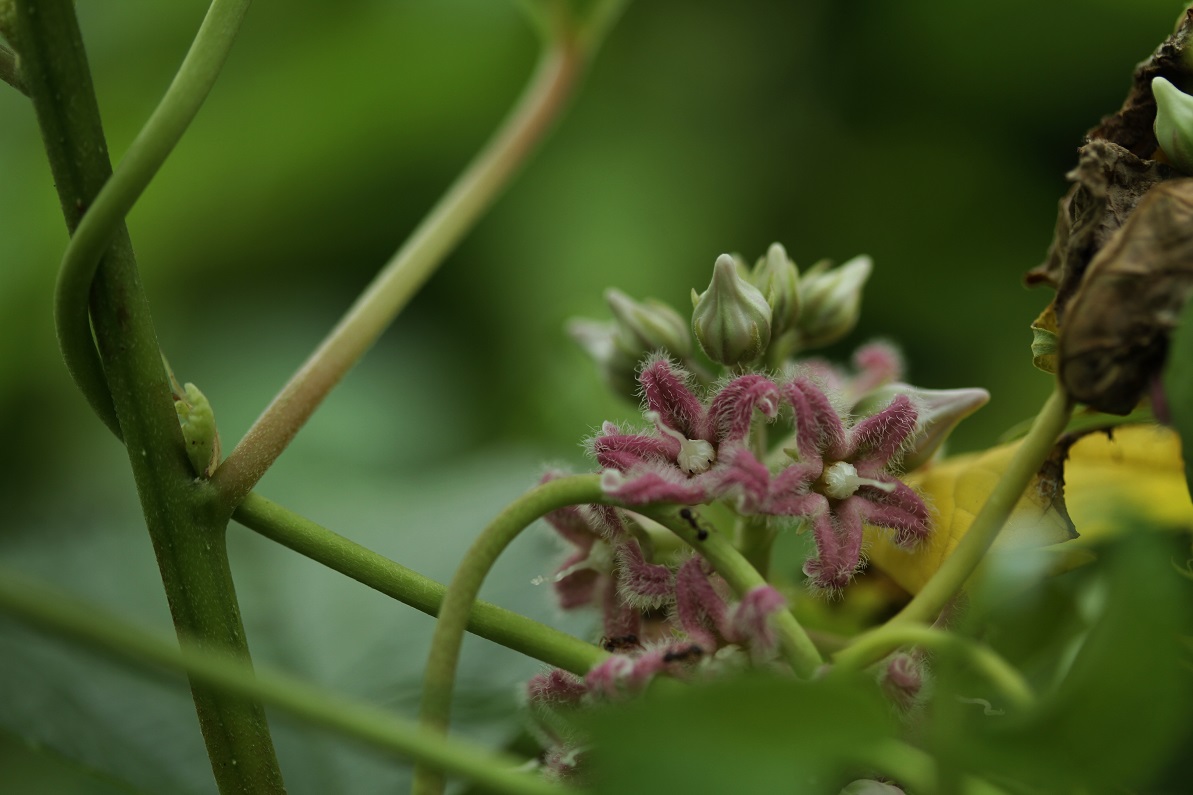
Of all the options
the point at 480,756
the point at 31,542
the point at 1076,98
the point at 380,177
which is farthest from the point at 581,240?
the point at 480,756

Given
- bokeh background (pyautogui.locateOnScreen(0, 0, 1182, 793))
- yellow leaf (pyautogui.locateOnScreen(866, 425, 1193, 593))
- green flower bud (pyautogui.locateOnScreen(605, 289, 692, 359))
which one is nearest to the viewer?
yellow leaf (pyautogui.locateOnScreen(866, 425, 1193, 593))

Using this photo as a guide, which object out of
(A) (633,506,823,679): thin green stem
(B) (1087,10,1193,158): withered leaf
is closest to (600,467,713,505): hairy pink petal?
(A) (633,506,823,679): thin green stem

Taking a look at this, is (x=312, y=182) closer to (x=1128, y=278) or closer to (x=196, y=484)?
(x=196, y=484)

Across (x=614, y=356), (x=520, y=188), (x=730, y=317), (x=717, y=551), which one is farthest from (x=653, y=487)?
(x=520, y=188)

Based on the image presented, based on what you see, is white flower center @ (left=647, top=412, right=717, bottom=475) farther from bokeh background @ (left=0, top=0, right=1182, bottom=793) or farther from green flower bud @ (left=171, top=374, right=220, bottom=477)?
bokeh background @ (left=0, top=0, right=1182, bottom=793)

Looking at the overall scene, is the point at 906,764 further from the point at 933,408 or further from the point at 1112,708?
the point at 933,408

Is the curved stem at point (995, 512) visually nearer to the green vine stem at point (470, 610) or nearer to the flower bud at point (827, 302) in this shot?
the green vine stem at point (470, 610)
